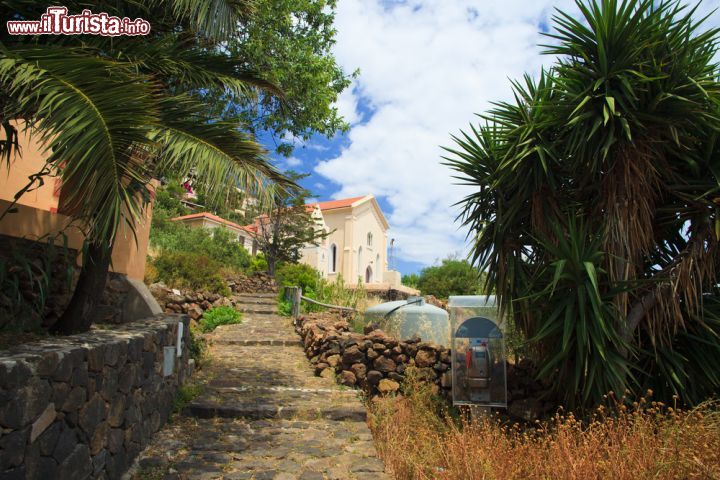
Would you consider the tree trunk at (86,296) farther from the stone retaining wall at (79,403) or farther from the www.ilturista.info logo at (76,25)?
the www.ilturista.info logo at (76,25)

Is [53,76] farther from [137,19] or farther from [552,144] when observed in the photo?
[552,144]

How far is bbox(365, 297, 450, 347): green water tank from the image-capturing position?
10.0 meters

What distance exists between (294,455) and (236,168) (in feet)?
10.3

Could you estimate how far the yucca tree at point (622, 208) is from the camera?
5.57 meters

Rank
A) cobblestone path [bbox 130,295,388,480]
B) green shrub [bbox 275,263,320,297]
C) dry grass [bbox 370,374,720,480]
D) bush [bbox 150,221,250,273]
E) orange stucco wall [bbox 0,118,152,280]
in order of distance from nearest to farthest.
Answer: dry grass [bbox 370,374,720,480]
cobblestone path [bbox 130,295,388,480]
orange stucco wall [bbox 0,118,152,280]
green shrub [bbox 275,263,320,297]
bush [bbox 150,221,250,273]

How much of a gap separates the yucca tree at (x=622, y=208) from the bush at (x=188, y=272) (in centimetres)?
1093

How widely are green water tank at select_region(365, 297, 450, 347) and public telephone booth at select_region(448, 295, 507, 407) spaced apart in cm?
252

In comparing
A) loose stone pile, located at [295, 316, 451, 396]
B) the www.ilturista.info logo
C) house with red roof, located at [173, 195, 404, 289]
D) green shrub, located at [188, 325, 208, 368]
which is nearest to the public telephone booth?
loose stone pile, located at [295, 316, 451, 396]

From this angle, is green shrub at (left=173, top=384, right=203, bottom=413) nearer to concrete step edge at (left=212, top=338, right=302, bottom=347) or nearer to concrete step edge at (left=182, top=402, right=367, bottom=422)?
concrete step edge at (left=182, top=402, right=367, bottom=422)

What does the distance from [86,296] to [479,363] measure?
17.4 feet

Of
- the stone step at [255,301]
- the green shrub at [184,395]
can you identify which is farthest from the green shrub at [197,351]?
the stone step at [255,301]

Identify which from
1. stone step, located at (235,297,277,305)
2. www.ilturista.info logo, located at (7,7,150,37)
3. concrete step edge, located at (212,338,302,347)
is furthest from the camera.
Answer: stone step, located at (235,297,277,305)

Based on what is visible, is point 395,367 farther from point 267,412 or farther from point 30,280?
point 30,280

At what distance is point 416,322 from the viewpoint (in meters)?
10.2
